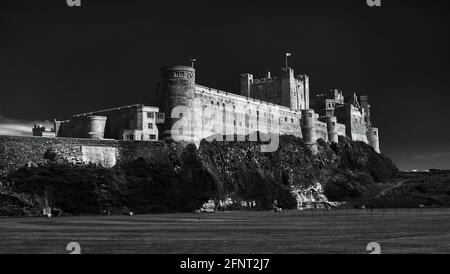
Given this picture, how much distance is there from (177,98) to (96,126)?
13875mm

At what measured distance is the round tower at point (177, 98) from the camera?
316 ft

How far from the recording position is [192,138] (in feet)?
324

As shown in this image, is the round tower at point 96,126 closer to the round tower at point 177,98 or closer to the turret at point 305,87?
the round tower at point 177,98

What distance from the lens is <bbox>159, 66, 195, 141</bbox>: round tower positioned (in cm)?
9644

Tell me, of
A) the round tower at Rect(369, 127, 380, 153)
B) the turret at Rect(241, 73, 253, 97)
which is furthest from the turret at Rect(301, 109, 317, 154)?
the round tower at Rect(369, 127, 380, 153)

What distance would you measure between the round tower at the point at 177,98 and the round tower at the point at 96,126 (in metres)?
10.2

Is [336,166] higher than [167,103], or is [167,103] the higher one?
[167,103]

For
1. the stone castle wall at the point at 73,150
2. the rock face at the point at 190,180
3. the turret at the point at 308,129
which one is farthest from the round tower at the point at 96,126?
the turret at the point at 308,129

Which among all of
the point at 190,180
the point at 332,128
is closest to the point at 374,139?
the point at 332,128

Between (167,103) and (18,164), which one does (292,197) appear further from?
(18,164)
